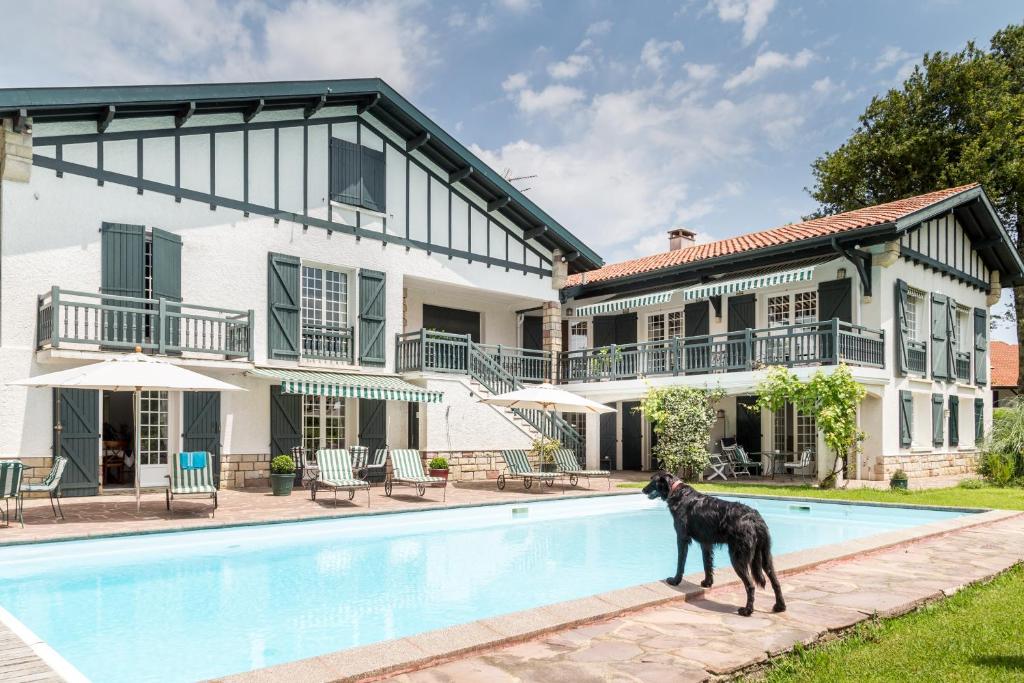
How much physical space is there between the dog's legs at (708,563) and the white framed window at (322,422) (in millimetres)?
12067

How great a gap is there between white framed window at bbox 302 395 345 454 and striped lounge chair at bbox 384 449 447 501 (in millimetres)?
3119

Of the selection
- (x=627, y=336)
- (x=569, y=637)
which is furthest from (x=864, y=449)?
(x=569, y=637)

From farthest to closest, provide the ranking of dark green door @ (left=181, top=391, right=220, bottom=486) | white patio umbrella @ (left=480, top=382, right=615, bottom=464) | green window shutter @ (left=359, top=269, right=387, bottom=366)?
green window shutter @ (left=359, top=269, right=387, bottom=366), white patio umbrella @ (left=480, top=382, right=615, bottom=464), dark green door @ (left=181, top=391, right=220, bottom=486)

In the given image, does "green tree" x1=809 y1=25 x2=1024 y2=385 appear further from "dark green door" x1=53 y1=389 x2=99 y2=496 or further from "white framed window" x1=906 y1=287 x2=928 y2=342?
"dark green door" x1=53 y1=389 x2=99 y2=496

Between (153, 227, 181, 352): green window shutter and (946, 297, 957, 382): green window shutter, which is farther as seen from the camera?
(946, 297, 957, 382): green window shutter

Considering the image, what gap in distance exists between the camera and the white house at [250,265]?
13102 millimetres

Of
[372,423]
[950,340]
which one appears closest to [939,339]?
[950,340]

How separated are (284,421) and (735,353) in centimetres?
1076

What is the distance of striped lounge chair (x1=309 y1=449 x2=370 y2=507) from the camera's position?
13.1 m

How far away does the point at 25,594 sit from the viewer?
286 inches

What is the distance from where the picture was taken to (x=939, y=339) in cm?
2031

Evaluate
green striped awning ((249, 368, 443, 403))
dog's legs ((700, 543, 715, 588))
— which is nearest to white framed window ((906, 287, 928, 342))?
green striped awning ((249, 368, 443, 403))

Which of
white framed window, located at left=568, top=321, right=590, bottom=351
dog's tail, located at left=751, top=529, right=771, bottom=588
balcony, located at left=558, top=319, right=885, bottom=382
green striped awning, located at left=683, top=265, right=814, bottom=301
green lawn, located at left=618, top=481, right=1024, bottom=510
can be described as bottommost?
green lawn, located at left=618, top=481, right=1024, bottom=510

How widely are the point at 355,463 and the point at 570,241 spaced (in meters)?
9.07
